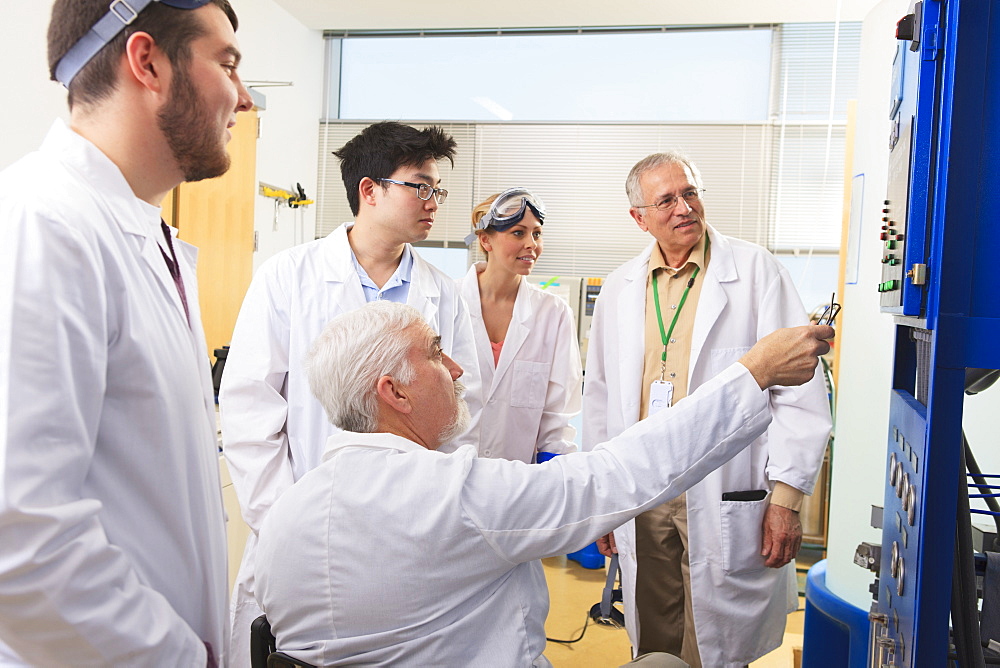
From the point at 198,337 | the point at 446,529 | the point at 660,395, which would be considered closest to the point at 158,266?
the point at 198,337

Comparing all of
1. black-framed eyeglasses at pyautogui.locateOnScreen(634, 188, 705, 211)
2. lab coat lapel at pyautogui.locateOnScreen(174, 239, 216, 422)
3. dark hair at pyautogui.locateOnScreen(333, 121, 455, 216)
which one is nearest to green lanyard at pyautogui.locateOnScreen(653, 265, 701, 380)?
black-framed eyeglasses at pyautogui.locateOnScreen(634, 188, 705, 211)

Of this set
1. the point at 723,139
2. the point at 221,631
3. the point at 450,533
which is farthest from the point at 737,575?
the point at 723,139

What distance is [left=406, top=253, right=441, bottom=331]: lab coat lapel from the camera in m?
2.04

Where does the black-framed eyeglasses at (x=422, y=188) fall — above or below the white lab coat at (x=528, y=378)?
above

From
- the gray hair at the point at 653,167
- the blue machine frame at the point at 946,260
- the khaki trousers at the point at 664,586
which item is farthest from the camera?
the gray hair at the point at 653,167

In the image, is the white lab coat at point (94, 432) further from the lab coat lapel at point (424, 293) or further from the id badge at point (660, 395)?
the id badge at point (660, 395)

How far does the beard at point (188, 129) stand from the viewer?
100 cm

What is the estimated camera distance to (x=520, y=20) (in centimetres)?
562

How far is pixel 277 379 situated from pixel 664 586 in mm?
1168

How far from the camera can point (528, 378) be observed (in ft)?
9.58

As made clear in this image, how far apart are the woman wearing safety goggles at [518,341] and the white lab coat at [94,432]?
1.83 meters

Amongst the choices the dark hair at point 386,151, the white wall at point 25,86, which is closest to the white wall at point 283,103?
the white wall at point 25,86

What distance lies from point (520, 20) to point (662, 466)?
5.07m

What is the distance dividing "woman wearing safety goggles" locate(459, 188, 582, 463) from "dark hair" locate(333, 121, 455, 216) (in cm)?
72
